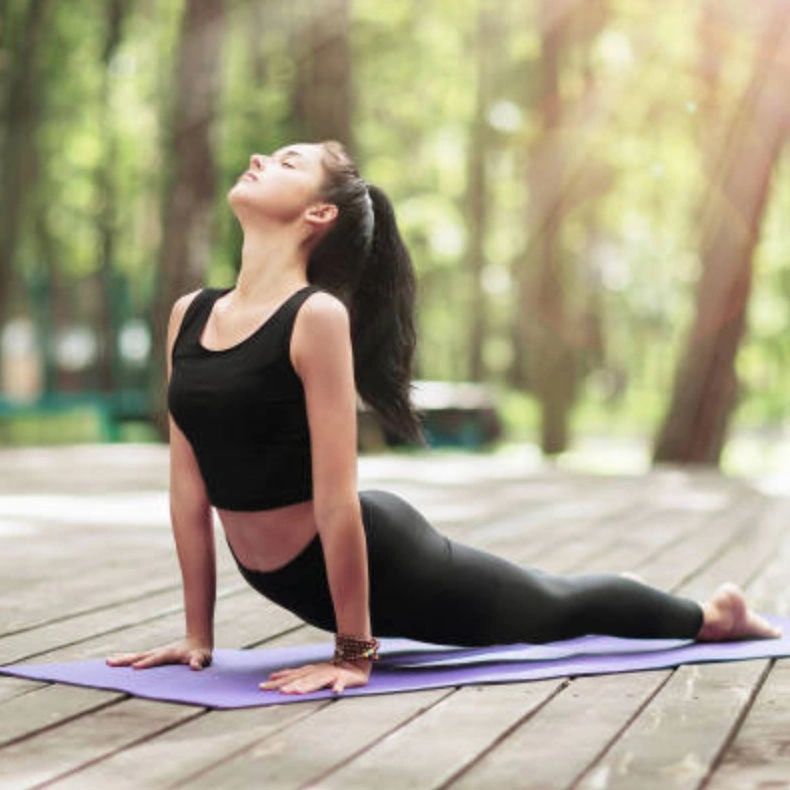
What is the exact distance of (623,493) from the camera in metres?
10.8

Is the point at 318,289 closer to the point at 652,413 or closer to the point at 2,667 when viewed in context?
the point at 2,667

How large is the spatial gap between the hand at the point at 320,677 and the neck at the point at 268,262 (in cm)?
84

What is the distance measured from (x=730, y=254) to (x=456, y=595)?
36.7ft

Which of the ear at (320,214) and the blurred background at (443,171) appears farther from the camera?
the blurred background at (443,171)

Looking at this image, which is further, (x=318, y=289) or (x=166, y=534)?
(x=166, y=534)

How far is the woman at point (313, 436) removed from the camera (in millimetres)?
4027

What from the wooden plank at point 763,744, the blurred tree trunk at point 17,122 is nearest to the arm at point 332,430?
the wooden plank at point 763,744

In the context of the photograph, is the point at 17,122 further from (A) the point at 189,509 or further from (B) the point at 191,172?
(A) the point at 189,509

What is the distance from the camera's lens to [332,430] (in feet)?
13.1

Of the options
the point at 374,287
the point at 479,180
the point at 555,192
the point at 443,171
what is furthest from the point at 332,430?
the point at 443,171

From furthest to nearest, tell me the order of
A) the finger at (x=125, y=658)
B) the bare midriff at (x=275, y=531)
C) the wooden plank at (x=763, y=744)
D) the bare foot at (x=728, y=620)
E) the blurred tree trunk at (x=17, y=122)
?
the blurred tree trunk at (x=17, y=122), the bare foot at (x=728, y=620), the finger at (x=125, y=658), the bare midriff at (x=275, y=531), the wooden plank at (x=763, y=744)

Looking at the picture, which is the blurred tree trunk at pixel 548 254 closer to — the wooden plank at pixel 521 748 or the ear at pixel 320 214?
the ear at pixel 320 214

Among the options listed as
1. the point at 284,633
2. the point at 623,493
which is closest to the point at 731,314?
the point at 623,493

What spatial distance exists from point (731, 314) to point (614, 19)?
7.14m
